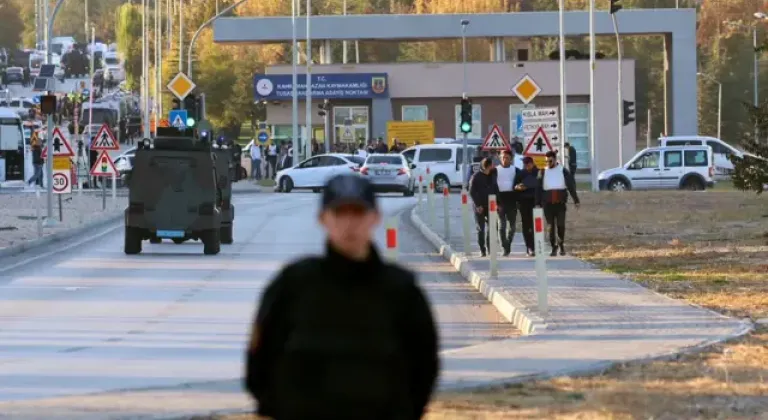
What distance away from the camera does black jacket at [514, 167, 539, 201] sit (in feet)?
85.0

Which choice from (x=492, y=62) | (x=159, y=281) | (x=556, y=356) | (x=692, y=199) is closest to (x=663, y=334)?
(x=556, y=356)

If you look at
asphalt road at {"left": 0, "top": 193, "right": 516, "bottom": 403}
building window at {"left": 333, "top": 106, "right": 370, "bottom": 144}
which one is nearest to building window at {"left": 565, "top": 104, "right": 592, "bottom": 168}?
building window at {"left": 333, "top": 106, "right": 370, "bottom": 144}

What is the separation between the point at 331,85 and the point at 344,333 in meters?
71.4

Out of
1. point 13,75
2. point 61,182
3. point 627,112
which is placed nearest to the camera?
point 61,182

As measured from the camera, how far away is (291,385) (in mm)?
4910

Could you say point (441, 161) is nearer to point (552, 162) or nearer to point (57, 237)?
point (57, 237)

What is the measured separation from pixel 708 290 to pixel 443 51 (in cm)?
8397

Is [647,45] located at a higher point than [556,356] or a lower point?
higher

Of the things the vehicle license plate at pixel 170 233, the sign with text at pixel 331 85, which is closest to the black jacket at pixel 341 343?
the vehicle license plate at pixel 170 233

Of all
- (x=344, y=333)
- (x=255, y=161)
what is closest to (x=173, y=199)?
(x=344, y=333)

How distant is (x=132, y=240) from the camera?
28469mm

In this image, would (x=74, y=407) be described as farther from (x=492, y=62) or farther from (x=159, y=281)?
(x=492, y=62)

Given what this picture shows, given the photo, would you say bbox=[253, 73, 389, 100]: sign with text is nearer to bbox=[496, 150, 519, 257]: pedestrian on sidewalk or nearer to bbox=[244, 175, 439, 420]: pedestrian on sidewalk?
bbox=[496, 150, 519, 257]: pedestrian on sidewalk

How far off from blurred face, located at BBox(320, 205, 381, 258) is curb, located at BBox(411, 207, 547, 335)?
34.3 feet
